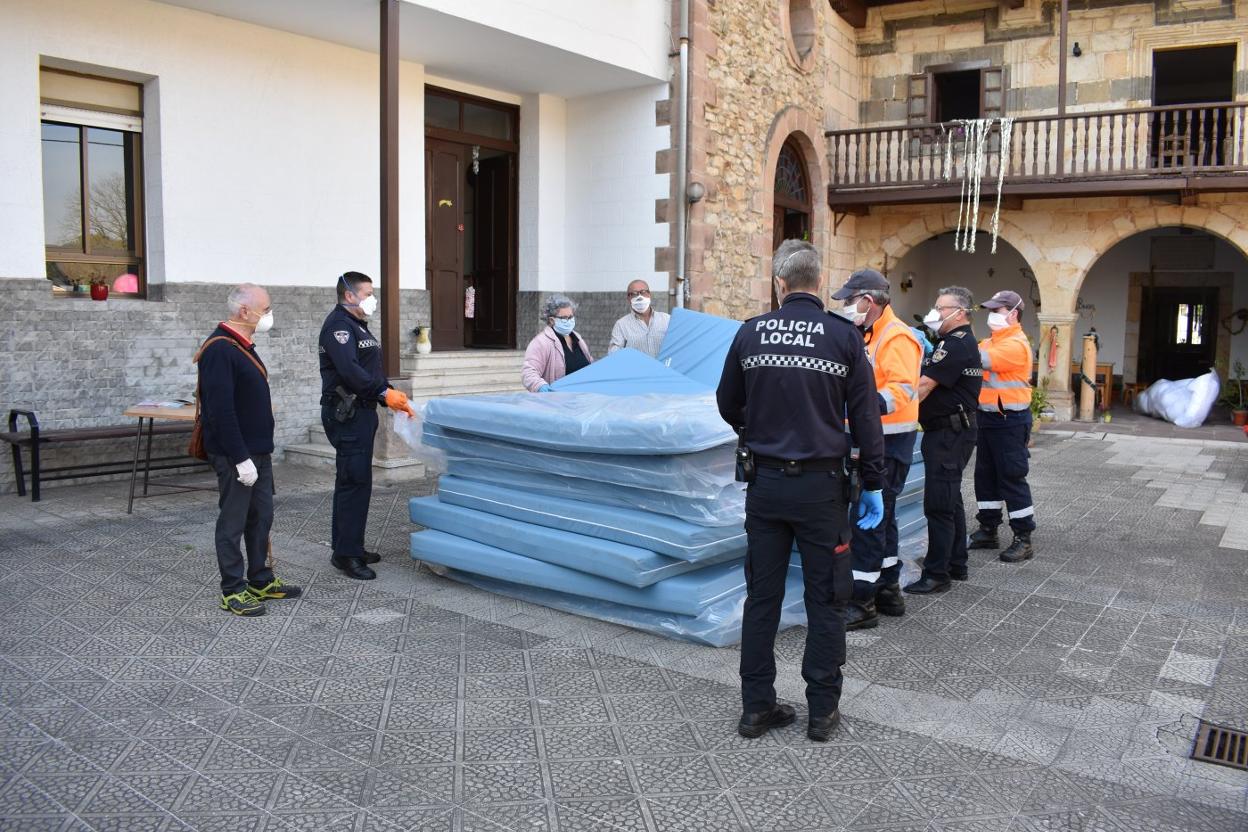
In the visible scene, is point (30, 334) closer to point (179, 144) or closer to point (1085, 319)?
point (179, 144)

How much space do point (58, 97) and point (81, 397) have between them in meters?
2.42

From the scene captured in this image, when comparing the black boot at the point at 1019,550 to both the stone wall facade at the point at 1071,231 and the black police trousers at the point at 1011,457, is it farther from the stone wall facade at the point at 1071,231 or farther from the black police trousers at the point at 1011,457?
the stone wall facade at the point at 1071,231

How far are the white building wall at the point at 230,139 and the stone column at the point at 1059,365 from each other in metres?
9.20

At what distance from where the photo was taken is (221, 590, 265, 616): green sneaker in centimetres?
486

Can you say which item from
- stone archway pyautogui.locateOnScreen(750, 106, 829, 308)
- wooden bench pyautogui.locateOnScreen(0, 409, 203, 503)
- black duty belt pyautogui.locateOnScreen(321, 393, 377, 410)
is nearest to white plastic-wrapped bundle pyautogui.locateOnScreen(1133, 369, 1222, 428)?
stone archway pyautogui.locateOnScreen(750, 106, 829, 308)

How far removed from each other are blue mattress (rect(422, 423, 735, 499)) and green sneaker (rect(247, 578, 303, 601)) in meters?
1.15

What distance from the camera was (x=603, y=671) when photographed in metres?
4.20

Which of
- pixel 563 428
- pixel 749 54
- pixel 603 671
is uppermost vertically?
pixel 749 54

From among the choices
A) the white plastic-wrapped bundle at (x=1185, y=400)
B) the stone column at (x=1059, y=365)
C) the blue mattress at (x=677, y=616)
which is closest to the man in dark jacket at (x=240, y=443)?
the blue mattress at (x=677, y=616)

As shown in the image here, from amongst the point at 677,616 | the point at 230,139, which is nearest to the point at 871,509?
the point at 677,616

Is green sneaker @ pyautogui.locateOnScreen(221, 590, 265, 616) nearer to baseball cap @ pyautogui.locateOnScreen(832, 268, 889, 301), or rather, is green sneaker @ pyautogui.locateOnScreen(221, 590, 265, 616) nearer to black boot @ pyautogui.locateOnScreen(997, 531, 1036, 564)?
baseball cap @ pyautogui.locateOnScreen(832, 268, 889, 301)

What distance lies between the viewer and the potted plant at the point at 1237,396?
14.3 metres

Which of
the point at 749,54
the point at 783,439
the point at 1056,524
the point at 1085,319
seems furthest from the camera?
the point at 1085,319

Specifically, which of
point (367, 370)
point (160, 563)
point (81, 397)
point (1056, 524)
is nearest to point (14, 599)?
point (160, 563)
